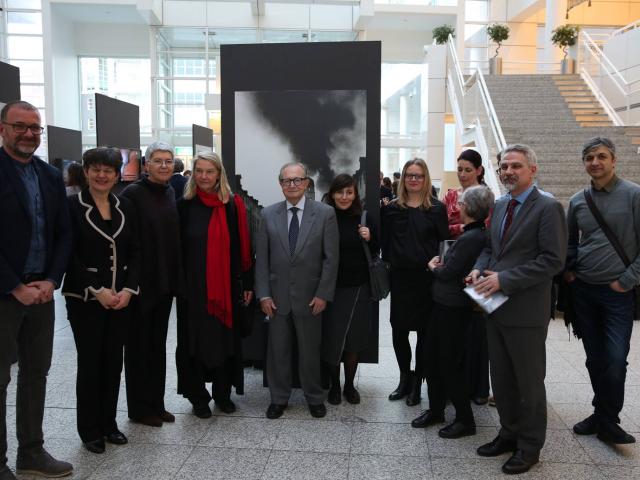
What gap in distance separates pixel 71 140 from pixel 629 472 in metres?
8.97

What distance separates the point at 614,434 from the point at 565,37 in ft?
45.7

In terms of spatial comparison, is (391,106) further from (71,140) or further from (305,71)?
(305,71)

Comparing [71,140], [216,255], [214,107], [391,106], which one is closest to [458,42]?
[391,106]

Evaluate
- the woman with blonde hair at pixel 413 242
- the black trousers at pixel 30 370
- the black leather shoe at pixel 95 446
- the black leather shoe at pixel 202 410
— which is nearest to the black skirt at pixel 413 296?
the woman with blonde hair at pixel 413 242

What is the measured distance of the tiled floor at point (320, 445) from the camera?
2.99 m

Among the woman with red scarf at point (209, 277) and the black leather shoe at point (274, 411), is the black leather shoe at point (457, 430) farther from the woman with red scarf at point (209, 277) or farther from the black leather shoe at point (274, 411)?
the woman with red scarf at point (209, 277)

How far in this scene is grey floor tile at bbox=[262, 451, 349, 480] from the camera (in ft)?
9.64

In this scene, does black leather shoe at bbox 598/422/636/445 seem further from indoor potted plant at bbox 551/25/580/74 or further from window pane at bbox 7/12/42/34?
window pane at bbox 7/12/42/34

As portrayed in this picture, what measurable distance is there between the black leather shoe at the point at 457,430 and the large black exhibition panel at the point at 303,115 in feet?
3.05

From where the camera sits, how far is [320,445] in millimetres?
3320

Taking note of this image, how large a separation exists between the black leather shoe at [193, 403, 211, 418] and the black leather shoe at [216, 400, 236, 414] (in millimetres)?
126

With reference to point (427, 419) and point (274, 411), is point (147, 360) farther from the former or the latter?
point (427, 419)

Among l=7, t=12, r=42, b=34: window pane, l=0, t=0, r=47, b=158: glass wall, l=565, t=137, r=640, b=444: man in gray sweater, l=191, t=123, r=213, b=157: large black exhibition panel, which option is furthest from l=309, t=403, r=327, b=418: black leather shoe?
l=7, t=12, r=42, b=34: window pane

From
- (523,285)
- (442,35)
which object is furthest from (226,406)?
(442,35)
